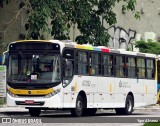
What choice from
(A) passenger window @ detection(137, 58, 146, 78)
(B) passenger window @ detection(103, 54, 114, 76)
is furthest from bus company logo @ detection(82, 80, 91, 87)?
(A) passenger window @ detection(137, 58, 146, 78)

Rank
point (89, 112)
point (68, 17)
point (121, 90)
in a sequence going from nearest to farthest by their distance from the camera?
point (89, 112)
point (121, 90)
point (68, 17)

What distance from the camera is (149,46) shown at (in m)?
48.3

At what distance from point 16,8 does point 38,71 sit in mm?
14813

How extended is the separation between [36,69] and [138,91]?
764 cm

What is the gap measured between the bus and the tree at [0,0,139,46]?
5630mm

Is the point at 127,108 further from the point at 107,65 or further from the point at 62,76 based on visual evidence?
the point at 62,76

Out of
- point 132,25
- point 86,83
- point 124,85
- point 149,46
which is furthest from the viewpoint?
point 132,25

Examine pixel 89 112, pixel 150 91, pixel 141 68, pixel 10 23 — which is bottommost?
pixel 89 112

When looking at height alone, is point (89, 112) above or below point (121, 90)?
below

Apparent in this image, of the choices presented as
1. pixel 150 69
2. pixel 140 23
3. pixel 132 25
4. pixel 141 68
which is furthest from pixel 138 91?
pixel 140 23

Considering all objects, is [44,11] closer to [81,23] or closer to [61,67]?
[81,23]

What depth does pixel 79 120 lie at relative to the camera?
2552 cm

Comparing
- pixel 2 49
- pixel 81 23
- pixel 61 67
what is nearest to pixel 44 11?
pixel 81 23

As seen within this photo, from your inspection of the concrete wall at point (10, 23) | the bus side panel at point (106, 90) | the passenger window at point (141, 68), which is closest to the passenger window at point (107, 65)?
the bus side panel at point (106, 90)
